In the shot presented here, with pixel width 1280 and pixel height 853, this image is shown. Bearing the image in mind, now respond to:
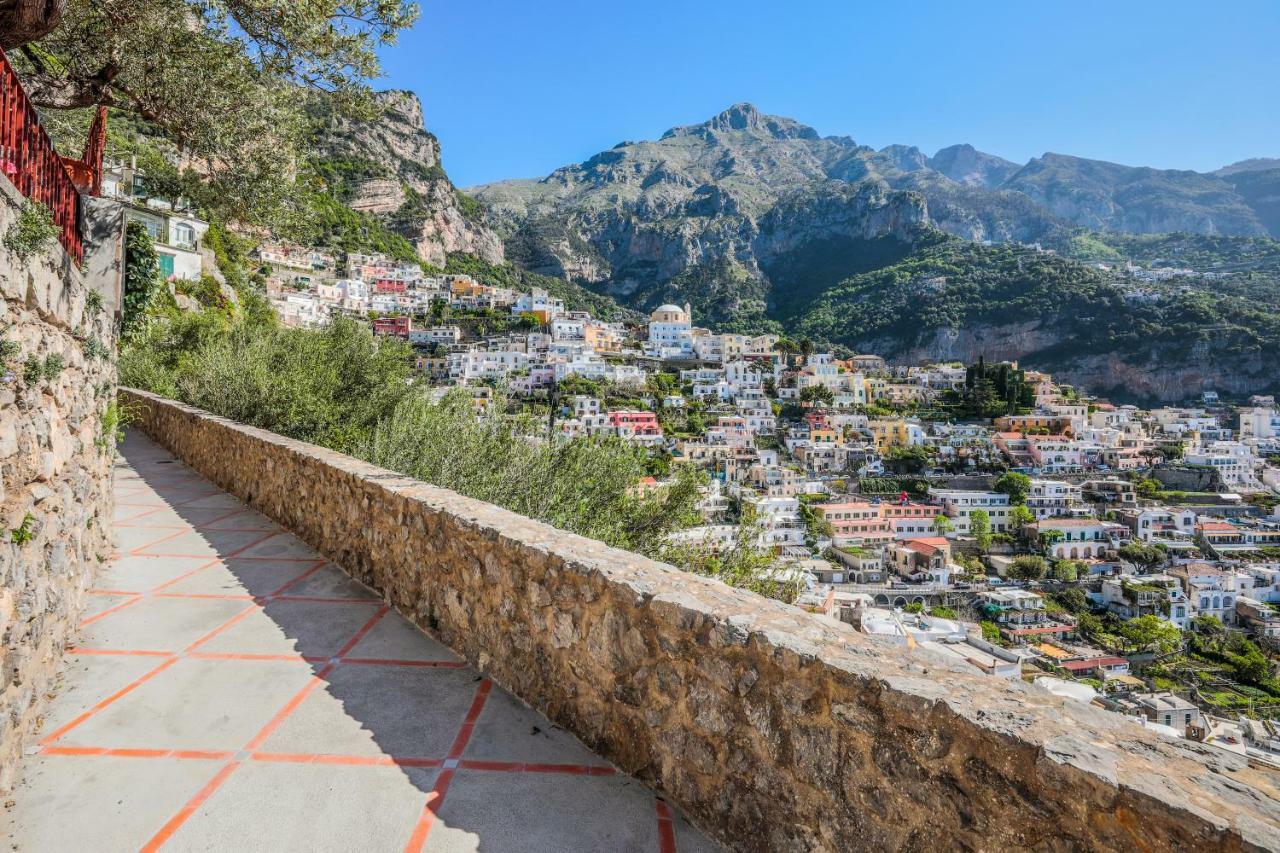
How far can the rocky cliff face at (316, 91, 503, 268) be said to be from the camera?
4313 inches

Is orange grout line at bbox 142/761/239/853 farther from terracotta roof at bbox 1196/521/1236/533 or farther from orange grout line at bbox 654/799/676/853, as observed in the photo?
terracotta roof at bbox 1196/521/1236/533

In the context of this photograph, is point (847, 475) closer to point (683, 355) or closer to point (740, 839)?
point (683, 355)

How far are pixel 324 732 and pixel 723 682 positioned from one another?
6.45 ft

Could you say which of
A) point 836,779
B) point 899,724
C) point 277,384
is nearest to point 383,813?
point 836,779

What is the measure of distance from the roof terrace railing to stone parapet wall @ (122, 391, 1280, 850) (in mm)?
2539

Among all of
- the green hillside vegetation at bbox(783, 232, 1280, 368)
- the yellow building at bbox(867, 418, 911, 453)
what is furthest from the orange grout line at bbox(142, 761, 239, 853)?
the green hillside vegetation at bbox(783, 232, 1280, 368)

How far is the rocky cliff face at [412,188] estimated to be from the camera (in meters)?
110

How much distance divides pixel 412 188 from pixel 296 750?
13431 cm

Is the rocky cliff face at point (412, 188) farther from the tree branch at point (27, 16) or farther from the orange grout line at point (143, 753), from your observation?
the orange grout line at point (143, 753)

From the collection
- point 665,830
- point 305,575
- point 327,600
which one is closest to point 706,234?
point 305,575

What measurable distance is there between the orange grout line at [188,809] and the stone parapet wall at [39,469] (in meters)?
0.64

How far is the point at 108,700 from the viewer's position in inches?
118

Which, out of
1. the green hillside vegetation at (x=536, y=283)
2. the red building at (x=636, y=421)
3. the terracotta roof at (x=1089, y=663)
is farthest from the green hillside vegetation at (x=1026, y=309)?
the terracotta roof at (x=1089, y=663)

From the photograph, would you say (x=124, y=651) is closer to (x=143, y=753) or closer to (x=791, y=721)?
(x=143, y=753)
